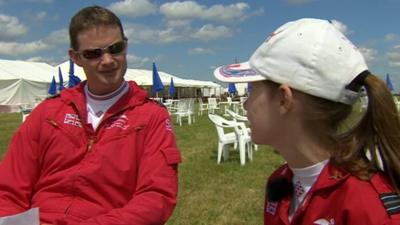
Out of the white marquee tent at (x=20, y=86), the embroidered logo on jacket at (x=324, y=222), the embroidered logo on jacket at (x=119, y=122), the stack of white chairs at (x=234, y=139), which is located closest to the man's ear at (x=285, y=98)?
the embroidered logo on jacket at (x=324, y=222)

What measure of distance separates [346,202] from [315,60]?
16.7 inches

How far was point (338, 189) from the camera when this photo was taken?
1.42m

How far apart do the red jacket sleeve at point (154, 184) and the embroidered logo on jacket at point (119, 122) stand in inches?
4.4

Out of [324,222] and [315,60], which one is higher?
[315,60]

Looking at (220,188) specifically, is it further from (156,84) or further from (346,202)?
(156,84)

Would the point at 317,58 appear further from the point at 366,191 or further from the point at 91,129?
the point at 91,129

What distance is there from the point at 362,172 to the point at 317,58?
1.19ft

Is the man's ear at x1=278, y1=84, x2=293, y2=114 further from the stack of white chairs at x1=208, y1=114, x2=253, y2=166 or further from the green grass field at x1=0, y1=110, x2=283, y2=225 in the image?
the stack of white chairs at x1=208, y1=114, x2=253, y2=166

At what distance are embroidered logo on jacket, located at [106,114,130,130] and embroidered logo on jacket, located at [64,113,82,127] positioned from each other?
0.14 meters

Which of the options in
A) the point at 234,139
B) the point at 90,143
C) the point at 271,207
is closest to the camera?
the point at 271,207

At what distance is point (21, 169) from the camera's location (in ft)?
7.43

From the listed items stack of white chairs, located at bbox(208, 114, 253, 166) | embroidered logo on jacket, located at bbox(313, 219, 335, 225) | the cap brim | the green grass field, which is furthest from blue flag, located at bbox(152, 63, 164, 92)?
embroidered logo on jacket, located at bbox(313, 219, 335, 225)

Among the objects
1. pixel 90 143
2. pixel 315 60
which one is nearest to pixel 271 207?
pixel 315 60

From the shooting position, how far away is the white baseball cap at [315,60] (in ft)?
4.72
